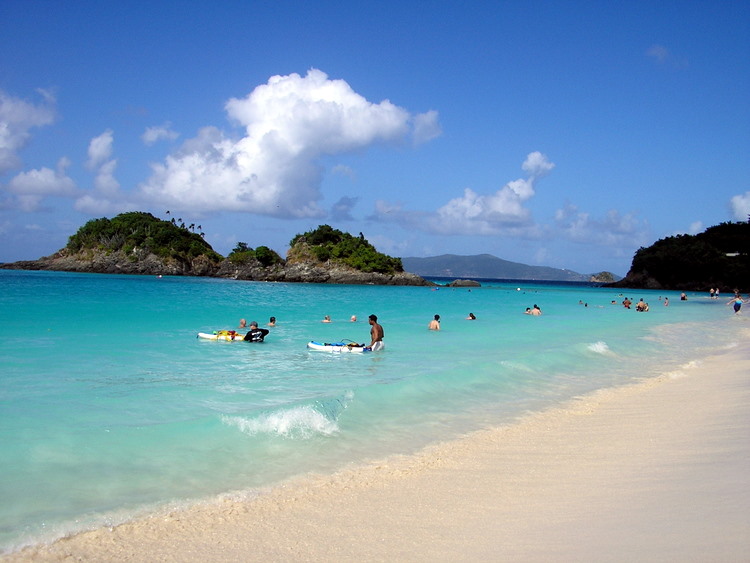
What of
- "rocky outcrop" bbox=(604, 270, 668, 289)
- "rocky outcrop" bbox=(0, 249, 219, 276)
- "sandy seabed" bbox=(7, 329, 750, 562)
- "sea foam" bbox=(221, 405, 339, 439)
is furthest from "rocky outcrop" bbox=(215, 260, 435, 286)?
"sandy seabed" bbox=(7, 329, 750, 562)

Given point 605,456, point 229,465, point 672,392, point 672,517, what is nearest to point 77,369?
point 229,465

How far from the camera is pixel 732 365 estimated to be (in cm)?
1505

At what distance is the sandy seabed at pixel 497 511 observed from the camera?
4.07m

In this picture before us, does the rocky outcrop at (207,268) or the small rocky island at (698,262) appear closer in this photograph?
the small rocky island at (698,262)

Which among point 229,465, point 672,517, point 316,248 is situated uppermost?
point 316,248

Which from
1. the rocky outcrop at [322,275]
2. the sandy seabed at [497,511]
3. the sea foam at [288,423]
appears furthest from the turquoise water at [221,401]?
the rocky outcrop at [322,275]

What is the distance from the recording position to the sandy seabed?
407 cm

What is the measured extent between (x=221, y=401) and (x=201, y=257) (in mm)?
121975

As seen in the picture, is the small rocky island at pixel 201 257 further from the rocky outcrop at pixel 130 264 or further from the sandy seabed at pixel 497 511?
the sandy seabed at pixel 497 511

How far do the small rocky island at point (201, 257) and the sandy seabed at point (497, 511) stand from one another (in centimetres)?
8676

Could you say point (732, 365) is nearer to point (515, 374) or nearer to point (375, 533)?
point (515, 374)

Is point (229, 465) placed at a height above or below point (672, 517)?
below

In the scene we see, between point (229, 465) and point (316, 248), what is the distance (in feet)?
306

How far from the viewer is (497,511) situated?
16.9ft
